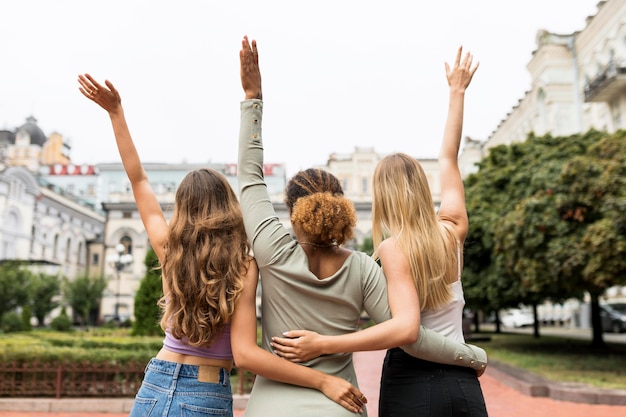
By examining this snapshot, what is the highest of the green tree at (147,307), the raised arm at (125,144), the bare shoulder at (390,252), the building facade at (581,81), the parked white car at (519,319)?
the building facade at (581,81)

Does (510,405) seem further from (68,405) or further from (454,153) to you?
(454,153)

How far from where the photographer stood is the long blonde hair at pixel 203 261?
2205 millimetres

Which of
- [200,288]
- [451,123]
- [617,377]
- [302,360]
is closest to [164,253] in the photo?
[200,288]

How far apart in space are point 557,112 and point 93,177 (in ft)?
137

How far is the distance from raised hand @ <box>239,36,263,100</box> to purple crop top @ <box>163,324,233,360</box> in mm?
964

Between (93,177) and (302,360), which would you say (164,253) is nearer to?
(302,360)

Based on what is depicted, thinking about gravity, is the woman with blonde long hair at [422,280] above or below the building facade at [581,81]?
below

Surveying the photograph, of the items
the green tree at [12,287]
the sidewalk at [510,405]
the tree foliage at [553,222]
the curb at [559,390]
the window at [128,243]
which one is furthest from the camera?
the window at [128,243]

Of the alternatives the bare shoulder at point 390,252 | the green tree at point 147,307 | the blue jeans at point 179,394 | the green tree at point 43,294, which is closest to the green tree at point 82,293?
the green tree at point 43,294

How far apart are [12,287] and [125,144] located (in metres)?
27.6

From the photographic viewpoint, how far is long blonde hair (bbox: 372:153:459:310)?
2.31 m

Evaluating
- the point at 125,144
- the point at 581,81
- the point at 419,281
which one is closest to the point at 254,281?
the point at 419,281

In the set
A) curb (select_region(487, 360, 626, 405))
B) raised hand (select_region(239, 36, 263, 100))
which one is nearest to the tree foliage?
curb (select_region(487, 360, 626, 405))

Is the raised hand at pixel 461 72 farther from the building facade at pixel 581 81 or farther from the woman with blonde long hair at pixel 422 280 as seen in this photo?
the building facade at pixel 581 81
